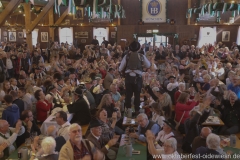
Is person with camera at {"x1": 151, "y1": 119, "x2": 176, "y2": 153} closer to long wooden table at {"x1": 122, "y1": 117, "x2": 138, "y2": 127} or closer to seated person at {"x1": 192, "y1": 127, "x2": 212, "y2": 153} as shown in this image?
seated person at {"x1": 192, "y1": 127, "x2": 212, "y2": 153}

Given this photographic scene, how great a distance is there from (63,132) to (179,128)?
2352 mm

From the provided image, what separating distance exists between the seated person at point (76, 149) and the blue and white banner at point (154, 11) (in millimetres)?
17330

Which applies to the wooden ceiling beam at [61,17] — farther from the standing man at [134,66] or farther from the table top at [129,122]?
the table top at [129,122]

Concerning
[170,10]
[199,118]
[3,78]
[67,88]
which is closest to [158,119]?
[199,118]

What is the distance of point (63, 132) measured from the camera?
176 inches

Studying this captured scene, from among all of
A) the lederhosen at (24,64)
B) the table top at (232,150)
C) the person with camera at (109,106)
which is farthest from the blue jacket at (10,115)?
the lederhosen at (24,64)

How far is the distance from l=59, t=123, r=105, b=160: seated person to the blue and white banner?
682 inches

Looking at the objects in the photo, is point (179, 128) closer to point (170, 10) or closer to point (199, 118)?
point (199, 118)

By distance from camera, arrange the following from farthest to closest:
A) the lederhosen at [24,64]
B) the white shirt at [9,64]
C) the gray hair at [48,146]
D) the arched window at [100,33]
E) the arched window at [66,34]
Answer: the arched window at [66,34]
the arched window at [100,33]
the lederhosen at [24,64]
the white shirt at [9,64]
the gray hair at [48,146]

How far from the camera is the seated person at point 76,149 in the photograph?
349 centimetres

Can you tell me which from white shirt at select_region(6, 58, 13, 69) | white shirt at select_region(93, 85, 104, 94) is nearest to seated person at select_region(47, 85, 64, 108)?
white shirt at select_region(93, 85, 104, 94)

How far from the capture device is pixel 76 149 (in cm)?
354

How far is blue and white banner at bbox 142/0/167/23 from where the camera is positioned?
65.7 ft

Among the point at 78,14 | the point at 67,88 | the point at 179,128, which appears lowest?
the point at 179,128
